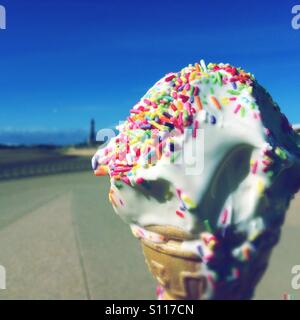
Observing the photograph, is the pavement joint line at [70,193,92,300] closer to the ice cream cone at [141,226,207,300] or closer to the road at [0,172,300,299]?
the road at [0,172,300,299]

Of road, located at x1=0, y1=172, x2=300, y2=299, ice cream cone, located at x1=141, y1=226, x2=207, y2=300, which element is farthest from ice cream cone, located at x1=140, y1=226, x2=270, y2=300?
road, located at x1=0, y1=172, x2=300, y2=299

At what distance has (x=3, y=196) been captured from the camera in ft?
25.5

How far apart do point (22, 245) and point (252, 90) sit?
11.3 feet

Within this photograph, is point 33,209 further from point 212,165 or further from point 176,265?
point 212,165

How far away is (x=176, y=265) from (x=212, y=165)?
56 centimetres

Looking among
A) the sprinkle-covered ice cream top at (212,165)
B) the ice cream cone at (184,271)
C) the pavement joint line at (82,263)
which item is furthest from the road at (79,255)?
the sprinkle-covered ice cream top at (212,165)

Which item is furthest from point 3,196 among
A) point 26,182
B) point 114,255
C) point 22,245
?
point 114,255

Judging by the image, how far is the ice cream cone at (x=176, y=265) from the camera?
6.86 ft

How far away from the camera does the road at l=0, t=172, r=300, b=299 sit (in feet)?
11.4

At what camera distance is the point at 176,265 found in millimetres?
2141

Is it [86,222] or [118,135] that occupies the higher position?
[118,135]

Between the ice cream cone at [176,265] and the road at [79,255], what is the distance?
3.80 feet

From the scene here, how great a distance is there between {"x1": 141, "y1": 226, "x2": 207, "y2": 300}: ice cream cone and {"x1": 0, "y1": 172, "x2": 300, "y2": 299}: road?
3.80ft
